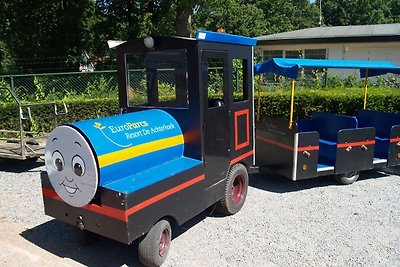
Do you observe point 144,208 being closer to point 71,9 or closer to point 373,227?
point 373,227

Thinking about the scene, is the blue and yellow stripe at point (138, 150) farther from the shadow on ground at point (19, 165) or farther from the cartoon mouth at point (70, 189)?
the shadow on ground at point (19, 165)

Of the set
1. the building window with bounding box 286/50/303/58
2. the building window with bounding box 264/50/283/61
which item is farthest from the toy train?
the building window with bounding box 264/50/283/61

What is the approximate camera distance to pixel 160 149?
13.1ft

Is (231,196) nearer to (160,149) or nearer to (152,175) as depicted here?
(160,149)

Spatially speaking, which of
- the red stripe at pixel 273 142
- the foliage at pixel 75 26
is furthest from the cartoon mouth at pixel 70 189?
the foliage at pixel 75 26

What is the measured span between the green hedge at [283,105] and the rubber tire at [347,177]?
310 centimetres

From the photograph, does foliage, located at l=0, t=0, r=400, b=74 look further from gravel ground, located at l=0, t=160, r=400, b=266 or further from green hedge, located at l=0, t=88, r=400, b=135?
gravel ground, located at l=0, t=160, r=400, b=266

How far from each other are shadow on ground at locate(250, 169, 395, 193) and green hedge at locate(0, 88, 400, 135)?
2399 mm

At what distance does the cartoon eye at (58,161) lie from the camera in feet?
11.6

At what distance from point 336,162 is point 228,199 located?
2.10 metres

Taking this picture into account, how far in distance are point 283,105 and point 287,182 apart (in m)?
4.24

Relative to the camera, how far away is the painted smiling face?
333cm

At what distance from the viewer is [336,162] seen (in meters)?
5.89

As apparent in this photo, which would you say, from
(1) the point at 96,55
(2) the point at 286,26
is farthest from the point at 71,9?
(2) the point at 286,26
